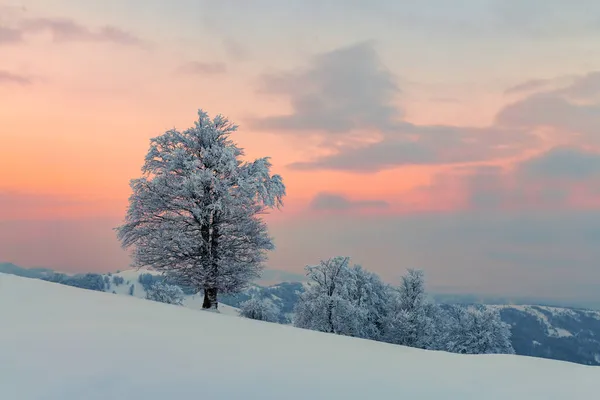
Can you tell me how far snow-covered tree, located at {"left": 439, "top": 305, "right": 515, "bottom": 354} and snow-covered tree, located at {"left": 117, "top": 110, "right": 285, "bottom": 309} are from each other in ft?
103

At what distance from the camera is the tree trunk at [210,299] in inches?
958

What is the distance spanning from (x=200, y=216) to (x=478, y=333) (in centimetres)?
3567

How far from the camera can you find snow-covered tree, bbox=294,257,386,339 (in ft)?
137

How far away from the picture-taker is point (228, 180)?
2420 cm

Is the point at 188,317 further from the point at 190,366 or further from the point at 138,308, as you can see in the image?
the point at 190,366

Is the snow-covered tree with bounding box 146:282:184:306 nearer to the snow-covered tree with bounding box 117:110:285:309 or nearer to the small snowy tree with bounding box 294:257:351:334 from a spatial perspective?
the snow-covered tree with bounding box 117:110:285:309

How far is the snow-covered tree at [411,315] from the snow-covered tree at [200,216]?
23332 millimetres

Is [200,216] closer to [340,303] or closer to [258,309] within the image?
[258,309]

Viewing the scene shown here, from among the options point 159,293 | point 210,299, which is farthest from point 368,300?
point 210,299

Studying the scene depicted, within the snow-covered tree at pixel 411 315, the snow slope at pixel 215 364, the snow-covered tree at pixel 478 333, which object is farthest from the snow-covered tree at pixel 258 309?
the snow slope at pixel 215 364

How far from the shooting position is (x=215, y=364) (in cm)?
668

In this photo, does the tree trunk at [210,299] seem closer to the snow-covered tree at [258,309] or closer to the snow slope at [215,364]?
the snow-covered tree at [258,309]

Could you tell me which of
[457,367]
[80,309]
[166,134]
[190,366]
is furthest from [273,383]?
[166,134]

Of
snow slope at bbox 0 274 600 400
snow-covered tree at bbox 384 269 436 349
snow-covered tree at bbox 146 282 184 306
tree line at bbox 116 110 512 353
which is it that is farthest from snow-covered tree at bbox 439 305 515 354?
snow slope at bbox 0 274 600 400
